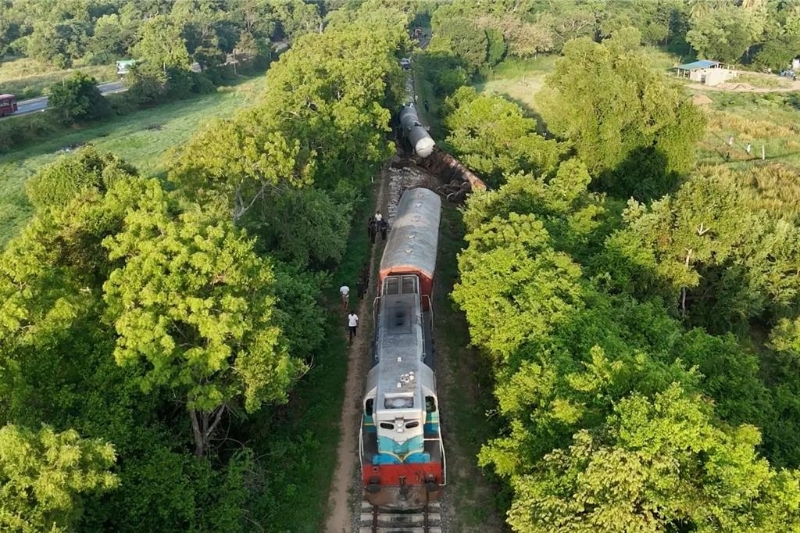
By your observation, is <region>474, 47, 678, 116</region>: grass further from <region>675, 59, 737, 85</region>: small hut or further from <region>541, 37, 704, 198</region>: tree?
<region>541, 37, 704, 198</region>: tree

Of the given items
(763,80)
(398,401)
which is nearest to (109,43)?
(398,401)

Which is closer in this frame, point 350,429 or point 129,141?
point 350,429

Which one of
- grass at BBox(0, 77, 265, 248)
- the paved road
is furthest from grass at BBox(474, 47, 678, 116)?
the paved road

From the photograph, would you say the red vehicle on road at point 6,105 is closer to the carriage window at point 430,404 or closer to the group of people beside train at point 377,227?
the group of people beside train at point 377,227

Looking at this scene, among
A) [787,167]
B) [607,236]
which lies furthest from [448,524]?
[787,167]

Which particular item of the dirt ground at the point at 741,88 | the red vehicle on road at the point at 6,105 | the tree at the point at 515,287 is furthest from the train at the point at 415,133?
the dirt ground at the point at 741,88

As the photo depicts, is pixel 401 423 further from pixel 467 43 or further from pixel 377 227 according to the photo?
pixel 467 43

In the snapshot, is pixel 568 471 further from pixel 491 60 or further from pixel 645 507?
pixel 491 60
